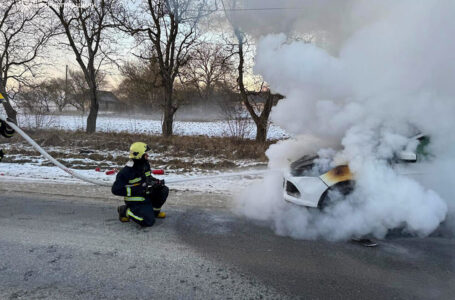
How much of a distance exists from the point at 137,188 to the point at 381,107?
330 cm

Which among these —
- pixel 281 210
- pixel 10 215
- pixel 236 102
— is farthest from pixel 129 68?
pixel 281 210

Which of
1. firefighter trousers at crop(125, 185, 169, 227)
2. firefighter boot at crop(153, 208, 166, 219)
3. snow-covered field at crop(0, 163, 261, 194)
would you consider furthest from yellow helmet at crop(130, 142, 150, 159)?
snow-covered field at crop(0, 163, 261, 194)

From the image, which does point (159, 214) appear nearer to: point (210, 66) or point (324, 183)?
point (324, 183)

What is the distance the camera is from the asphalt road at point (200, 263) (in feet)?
8.99

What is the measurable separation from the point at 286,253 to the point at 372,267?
85 cm

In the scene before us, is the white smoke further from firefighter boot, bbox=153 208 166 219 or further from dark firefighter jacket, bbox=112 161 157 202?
dark firefighter jacket, bbox=112 161 157 202

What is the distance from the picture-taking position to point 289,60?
432 cm

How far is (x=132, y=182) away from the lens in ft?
13.3

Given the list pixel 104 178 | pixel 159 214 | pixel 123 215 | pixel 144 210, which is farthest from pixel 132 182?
pixel 104 178

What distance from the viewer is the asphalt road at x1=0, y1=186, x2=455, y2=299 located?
2740 millimetres

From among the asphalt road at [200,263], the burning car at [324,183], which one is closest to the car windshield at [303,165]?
the burning car at [324,183]

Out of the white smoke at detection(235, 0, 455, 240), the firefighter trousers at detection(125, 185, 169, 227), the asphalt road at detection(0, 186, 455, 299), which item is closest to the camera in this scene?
the asphalt road at detection(0, 186, 455, 299)

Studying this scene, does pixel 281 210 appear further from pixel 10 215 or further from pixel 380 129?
pixel 10 215

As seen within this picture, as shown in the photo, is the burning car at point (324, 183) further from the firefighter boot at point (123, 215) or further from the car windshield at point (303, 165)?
the firefighter boot at point (123, 215)
